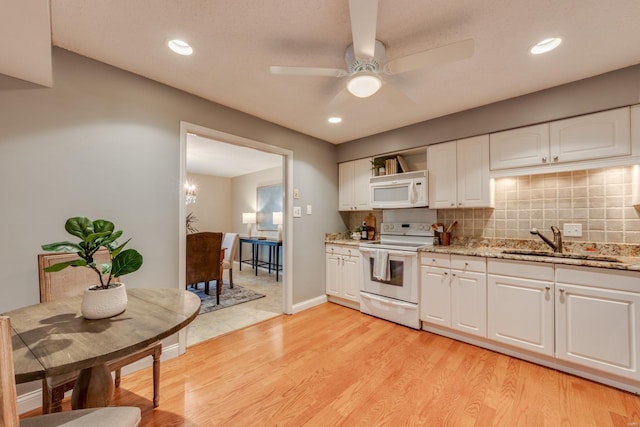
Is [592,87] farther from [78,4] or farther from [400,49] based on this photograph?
[78,4]

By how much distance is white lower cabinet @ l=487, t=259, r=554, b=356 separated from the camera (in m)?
2.06

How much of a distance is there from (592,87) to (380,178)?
2.00m

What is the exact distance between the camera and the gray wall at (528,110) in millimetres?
1987

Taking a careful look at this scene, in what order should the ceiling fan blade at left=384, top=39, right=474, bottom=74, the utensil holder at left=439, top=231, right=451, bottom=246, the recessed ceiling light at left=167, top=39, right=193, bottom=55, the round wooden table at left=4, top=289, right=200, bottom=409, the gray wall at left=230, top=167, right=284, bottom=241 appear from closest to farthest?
the round wooden table at left=4, top=289, right=200, bottom=409 < the ceiling fan blade at left=384, top=39, right=474, bottom=74 < the recessed ceiling light at left=167, top=39, right=193, bottom=55 < the utensil holder at left=439, top=231, right=451, bottom=246 < the gray wall at left=230, top=167, right=284, bottom=241

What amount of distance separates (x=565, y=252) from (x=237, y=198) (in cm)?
660

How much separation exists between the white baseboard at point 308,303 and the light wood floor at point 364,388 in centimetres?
72

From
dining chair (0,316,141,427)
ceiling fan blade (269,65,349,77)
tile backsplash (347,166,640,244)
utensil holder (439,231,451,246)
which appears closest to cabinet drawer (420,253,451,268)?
utensil holder (439,231,451,246)

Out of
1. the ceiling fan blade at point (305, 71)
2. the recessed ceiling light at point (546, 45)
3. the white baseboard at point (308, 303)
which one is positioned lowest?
the white baseboard at point (308, 303)

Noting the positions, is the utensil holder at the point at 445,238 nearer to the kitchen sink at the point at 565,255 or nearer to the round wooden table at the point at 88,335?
A: the kitchen sink at the point at 565,255

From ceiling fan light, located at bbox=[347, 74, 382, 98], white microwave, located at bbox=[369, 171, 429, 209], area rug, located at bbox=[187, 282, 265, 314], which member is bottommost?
area rug, located at bbox=[187, 282, 265, 314]

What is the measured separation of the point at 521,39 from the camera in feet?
5.44

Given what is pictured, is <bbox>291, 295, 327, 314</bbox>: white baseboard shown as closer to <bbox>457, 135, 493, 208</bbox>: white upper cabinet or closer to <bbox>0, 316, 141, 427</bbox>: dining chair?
<bbox>457, 135, 493, 208</bbox>: white upper cabinet

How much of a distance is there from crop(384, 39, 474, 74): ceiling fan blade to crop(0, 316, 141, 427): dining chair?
193cm

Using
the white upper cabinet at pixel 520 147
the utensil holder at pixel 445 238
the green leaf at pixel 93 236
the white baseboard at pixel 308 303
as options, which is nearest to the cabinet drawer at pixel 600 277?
A: the white upper cabinet at pixel 520 147
